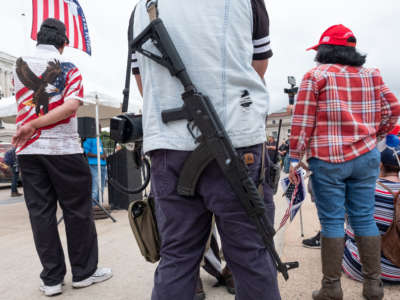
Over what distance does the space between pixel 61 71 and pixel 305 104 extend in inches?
68.2

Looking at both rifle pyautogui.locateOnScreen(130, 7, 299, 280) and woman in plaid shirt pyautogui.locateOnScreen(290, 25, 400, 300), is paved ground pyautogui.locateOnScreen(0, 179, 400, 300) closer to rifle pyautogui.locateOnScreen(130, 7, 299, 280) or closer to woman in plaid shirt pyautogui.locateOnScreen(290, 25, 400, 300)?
woman in plaid shirt pyautogui.locateOnScreen(290, 25, 400, 300)

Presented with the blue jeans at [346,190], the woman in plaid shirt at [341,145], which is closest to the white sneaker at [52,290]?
the woman in plaid shirt at [341,145]

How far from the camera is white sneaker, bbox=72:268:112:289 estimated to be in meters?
2.35

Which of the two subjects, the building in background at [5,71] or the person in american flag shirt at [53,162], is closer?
the person in american flag shirt at [53,162]

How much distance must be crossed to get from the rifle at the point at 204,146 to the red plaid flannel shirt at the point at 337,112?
93 centimetres

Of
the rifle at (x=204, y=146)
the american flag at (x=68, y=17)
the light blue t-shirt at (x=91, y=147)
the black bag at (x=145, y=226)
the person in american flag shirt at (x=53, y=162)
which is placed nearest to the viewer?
the rifle at (x=204, y=146)

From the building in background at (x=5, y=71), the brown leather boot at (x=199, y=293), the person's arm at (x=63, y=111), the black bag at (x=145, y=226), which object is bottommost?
the brown leather boot at (x=199, y=293)

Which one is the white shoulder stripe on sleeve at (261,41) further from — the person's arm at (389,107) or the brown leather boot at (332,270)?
the brown leather boot at (332,270)

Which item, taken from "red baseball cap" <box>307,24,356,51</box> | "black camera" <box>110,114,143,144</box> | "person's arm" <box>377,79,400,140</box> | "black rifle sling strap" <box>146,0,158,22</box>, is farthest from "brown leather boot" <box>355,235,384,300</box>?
"black rifle sling strap" <box>146,0,158,22</box>

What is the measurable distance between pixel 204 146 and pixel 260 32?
564 mm

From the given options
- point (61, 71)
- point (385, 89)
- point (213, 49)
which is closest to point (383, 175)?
point (385, 89)

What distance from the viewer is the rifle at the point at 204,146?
117 centimetres

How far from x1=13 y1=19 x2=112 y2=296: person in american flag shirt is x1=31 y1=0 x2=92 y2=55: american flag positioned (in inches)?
154

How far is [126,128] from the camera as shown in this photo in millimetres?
1423
